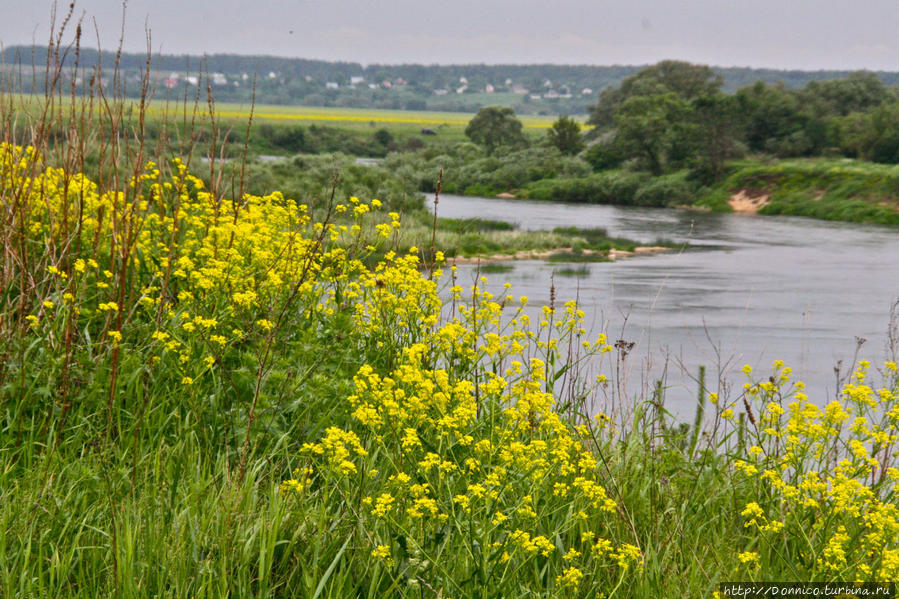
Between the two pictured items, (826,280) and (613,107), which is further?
(613,107)

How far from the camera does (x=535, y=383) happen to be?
3598 mm

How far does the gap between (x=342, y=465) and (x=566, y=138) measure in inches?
2625

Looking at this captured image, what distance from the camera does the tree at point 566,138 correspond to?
220 ft

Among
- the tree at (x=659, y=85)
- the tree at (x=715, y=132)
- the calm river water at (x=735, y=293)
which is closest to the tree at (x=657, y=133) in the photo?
the tree at (x=715, y=132)

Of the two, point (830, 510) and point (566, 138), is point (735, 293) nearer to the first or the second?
point (830, 510)

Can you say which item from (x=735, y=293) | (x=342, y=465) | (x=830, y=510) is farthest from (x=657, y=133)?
(x=342, y=465)

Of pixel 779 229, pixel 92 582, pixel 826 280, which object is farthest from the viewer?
pixel 779 229

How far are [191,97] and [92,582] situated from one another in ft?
16.0

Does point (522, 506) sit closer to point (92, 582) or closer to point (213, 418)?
point (92, 582)

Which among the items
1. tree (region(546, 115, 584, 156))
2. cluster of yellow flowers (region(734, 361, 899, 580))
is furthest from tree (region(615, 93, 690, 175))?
cluster of yellow flowers (region(734, 361, 899, 580))

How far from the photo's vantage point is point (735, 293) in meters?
21.0

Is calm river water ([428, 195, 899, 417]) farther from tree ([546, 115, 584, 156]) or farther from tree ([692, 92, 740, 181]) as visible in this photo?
Result: tree ([546, 115, 584, 156])

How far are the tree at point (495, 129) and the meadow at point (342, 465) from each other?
68.7m

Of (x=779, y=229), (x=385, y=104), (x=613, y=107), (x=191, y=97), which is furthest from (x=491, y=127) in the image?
(x=385, y=104)
